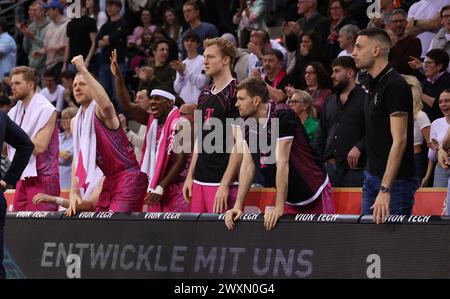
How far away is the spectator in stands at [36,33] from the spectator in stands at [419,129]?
874 cm

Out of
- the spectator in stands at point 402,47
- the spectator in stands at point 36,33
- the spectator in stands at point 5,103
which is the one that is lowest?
the spectator in stands at point 5,103

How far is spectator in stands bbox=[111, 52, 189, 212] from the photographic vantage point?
1112cm

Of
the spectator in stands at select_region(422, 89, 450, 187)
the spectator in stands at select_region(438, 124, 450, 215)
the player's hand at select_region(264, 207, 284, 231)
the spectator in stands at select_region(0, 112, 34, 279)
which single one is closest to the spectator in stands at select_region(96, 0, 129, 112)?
the spectator in stands at select_region(422, 89, 450, 187)

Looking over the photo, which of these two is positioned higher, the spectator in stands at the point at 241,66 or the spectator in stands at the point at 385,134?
the spectator in stands at the point at 385,134

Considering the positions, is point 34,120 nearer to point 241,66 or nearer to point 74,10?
point 241,66

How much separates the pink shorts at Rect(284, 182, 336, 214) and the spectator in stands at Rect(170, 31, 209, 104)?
196 inches

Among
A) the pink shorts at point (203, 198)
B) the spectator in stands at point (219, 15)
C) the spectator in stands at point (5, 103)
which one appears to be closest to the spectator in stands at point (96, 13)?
the spectator in stands at point (219, 15)

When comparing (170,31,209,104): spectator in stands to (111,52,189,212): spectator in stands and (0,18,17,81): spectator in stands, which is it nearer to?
(111,52,189,212): spectator in stands

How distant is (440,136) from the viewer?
37.6 feet

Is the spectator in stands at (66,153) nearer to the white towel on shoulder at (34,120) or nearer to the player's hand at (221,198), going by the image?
the white towel on shoulder at (34,120)

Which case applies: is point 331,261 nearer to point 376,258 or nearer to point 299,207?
point 376,258

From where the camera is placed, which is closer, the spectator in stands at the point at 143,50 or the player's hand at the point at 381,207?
the player's hand at the point at 381,207

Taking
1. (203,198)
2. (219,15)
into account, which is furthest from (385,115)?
(219,15)

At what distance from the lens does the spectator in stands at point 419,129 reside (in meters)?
12.1
